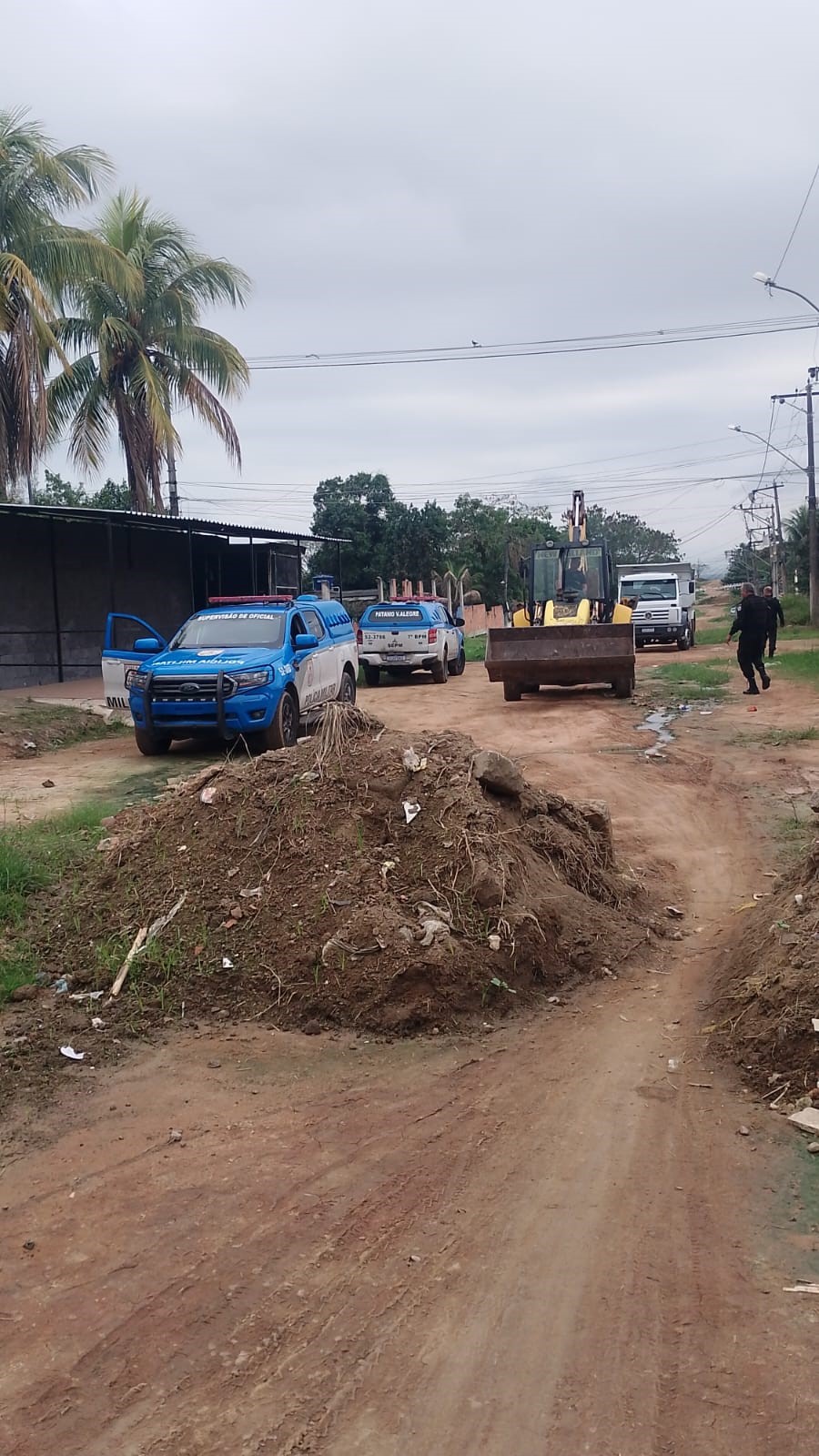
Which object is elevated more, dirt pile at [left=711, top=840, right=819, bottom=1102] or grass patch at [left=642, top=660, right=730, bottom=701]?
grass patch at [left=642, top=660, right=730, bottom=701]

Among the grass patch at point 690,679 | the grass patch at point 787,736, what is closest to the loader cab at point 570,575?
the grass patch at point 690,679

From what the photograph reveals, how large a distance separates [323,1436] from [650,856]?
20.5 ft

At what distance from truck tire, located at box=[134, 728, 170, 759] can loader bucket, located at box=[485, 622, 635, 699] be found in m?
6.85

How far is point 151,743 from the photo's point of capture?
1355 cm

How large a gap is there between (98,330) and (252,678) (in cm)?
1566

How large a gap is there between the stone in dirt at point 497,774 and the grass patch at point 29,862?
272cm

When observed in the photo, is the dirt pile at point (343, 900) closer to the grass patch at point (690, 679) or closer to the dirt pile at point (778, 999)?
the dirt pile at point (778, 999)

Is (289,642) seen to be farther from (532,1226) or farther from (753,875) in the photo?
(532,1226)

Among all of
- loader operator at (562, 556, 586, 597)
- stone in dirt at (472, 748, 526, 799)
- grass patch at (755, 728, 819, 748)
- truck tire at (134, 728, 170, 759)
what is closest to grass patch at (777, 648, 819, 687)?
loader operator at (562, 556, 586, 597)

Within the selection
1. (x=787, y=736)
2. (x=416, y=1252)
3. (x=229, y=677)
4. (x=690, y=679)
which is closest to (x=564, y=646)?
(x=690, y=679)

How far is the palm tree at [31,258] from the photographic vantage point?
2041 cm

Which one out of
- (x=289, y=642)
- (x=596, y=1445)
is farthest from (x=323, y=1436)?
(x=289, y=642)

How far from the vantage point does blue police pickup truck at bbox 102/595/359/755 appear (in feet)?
42.6

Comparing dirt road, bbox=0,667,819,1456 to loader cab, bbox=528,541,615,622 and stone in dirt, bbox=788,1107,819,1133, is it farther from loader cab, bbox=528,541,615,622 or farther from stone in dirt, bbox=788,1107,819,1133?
loader cab, bbox=528,541,615,622
